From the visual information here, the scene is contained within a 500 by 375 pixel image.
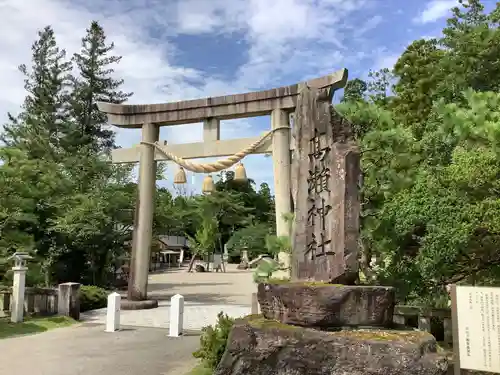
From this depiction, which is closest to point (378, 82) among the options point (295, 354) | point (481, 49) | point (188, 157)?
point (481, 49)

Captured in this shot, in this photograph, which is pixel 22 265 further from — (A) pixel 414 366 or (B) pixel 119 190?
(A) pixel 414 366

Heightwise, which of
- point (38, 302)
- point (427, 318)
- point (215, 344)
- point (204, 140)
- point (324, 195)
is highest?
point (204, 140)

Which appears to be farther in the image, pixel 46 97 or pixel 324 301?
pixel 46 97

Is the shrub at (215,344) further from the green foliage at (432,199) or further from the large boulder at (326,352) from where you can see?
the green foliage at (432,199)

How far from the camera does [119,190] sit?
61.6ft

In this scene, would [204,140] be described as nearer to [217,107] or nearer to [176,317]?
[217,107]

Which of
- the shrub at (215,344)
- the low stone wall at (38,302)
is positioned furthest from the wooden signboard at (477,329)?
the low stone wall at (38,302)

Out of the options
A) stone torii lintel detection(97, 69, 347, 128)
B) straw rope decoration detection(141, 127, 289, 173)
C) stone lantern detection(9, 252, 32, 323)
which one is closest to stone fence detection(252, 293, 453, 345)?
stone torii lintel detection(97, 69, 347, 128)

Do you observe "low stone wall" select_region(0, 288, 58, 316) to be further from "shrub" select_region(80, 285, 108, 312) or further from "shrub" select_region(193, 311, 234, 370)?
"shrub" select_region(193, 311, 234, 370)

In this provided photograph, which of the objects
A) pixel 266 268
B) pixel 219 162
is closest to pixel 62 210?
pixel 219 162

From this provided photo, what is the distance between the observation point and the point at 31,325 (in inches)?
429

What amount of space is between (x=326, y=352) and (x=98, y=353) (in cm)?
499

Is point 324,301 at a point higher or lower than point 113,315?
higher

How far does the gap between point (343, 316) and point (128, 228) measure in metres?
14.6
